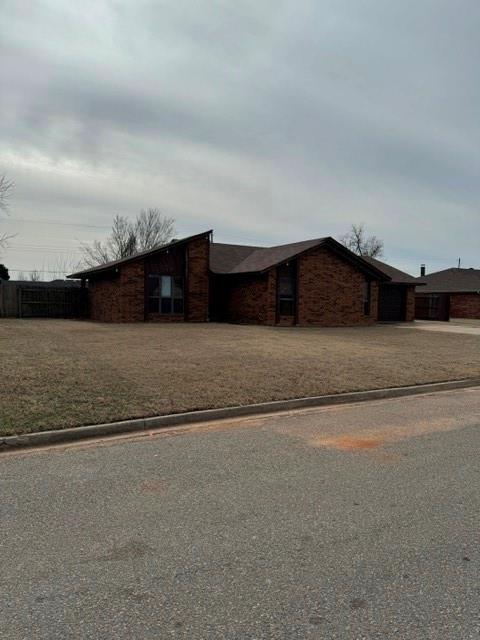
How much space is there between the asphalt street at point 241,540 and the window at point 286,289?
18.5 meters

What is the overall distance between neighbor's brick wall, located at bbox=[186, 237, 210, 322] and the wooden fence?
22.5 ft

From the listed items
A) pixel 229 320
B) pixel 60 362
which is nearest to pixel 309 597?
pixel 60 362

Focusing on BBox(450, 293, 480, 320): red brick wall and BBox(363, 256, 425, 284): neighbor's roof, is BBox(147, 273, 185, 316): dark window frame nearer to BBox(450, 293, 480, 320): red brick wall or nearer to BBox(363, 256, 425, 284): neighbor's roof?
BBox(363, 256, 425, 284): neighbor's roof

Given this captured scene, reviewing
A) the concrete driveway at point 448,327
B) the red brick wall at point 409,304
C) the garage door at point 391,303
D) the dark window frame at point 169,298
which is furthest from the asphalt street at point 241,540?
the red brick wall at point 409,304

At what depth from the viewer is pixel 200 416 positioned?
6871 millimetres

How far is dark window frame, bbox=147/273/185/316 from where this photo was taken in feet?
79.2

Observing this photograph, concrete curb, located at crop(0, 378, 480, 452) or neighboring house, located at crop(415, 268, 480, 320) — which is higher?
neighboring house, located at crop(415, 268, 480, 320)

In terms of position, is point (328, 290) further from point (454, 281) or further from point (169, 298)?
point (454, 281)

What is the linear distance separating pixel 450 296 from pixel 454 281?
117 inches

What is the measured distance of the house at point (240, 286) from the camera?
23688 millimetres

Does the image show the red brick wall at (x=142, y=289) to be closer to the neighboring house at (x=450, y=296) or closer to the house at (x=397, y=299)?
the house at (x=397, y=299)

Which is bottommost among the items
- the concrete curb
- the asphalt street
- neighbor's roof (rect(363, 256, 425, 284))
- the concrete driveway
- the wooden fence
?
the asphalt street

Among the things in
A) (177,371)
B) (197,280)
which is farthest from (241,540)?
(197,280)

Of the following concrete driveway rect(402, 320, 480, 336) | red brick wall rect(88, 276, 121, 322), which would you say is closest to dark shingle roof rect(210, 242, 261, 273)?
red brick wall rect(88, 276, 121, 322)
